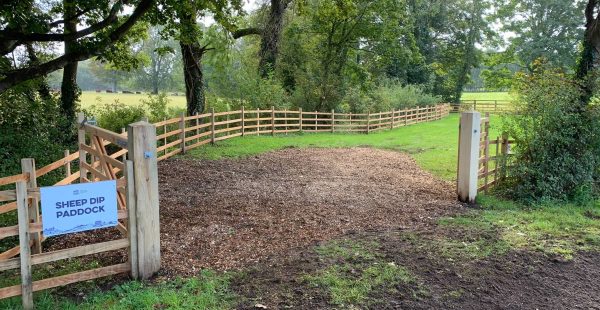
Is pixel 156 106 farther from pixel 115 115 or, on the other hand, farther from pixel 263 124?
pixel 263 124

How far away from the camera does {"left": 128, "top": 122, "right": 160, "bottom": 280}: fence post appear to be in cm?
440

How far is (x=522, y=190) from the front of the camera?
8172mm

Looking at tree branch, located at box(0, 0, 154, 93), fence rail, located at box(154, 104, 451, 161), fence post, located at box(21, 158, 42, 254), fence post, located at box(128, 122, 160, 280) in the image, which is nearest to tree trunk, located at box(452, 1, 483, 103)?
fence rail, located at box(154, 104, 451, 161)

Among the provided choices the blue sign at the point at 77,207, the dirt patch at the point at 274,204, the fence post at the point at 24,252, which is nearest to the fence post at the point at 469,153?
the dirt patch at the point at 274,204

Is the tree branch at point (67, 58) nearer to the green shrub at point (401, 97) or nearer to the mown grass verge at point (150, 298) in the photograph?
the mown grass verge at point (150, 298)

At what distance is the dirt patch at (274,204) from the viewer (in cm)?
554

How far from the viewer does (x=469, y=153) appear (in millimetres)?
7887

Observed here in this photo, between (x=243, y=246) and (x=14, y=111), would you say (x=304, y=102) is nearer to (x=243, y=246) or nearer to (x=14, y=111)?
(x=14, y=111)

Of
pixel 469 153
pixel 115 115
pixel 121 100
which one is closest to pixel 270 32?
pixel 121 100

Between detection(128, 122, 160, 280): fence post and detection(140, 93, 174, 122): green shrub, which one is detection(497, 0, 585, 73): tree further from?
detection(128, 122, 160, 280): fence post

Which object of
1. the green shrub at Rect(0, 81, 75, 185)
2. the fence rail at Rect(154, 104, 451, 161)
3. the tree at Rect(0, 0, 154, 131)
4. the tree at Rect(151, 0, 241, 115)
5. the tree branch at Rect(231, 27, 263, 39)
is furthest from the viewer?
the tree branch at Rect(231, 27, 263, 39)

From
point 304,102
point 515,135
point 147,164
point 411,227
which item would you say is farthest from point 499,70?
point 147,164

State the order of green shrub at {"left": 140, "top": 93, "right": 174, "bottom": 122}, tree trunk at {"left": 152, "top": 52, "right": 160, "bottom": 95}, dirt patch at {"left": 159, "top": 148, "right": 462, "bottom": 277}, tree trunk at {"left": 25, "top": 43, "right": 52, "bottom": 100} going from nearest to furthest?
dirt patch at {"left": 159, "top": 148, "right": 462, "bottom": 277}, tree trunk at {"left": 25, "top": 43, "right": 52, "bottom": 100}, green shrub at {"left": 140, "top": 93, "right": 174, "bottom": 122}, tree trunk at {"left": 152, "top": 52, "right": 160, "bottom": 95}

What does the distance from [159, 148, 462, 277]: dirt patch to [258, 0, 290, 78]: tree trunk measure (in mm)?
10433
